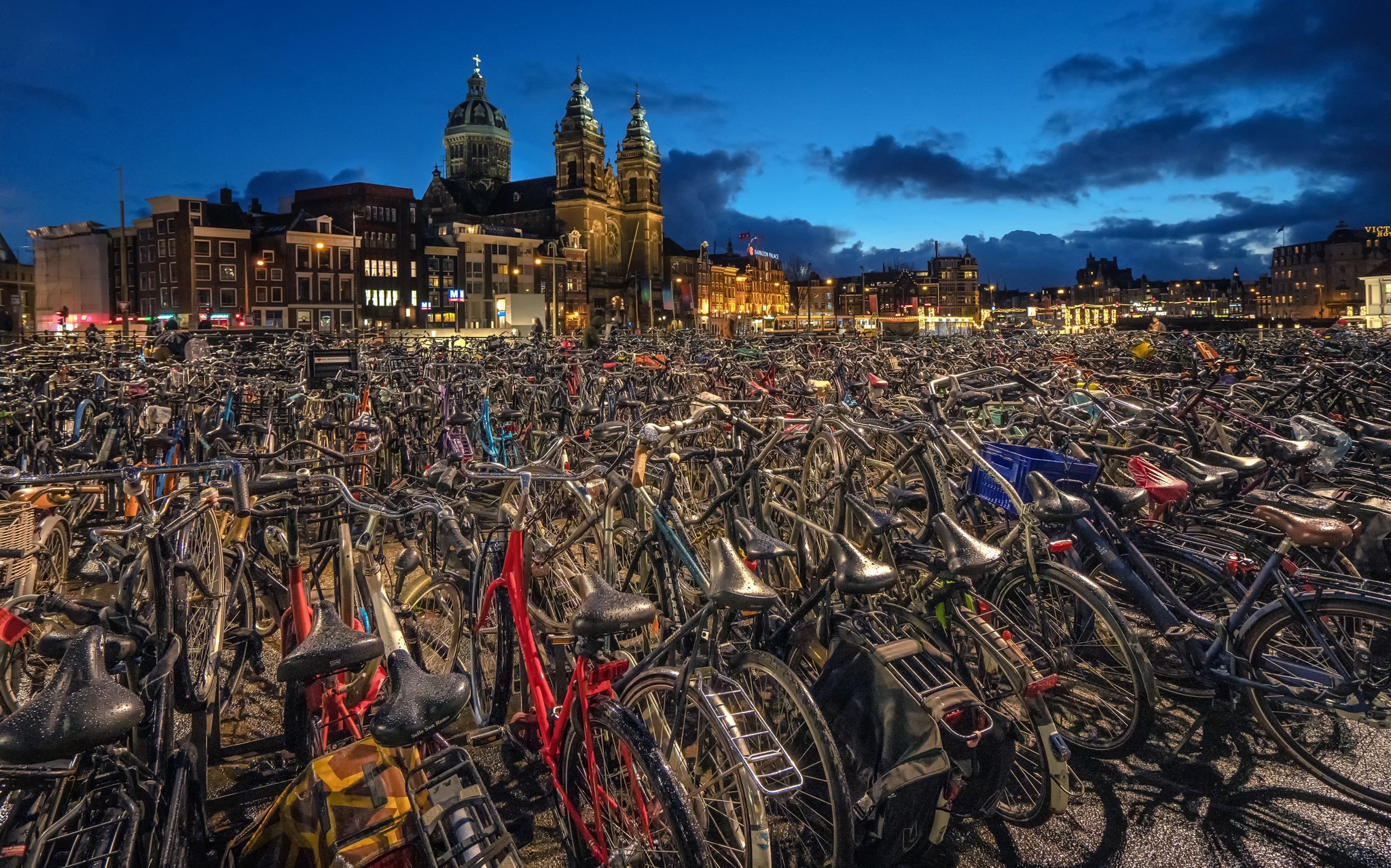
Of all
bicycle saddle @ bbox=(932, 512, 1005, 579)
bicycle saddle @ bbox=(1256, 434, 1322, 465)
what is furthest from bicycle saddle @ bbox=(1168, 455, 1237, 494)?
bicycle saddle @ bbox=(932, 512, 1005, 579)

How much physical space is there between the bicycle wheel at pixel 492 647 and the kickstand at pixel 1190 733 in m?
3.06

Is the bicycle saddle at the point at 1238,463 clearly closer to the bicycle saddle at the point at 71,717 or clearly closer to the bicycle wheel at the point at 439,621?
the bicycle wheel at the point at 439,621

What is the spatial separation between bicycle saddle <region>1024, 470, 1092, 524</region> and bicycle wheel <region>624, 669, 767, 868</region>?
74.4 inches

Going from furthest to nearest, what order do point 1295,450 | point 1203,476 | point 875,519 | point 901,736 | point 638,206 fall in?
point 638,206 → point 1295,450 → point 1203,476 → point 875,519 → point 901,736

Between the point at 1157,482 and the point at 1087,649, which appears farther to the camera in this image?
the point at 1157,482

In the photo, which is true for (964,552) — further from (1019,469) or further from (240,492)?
(240,492)

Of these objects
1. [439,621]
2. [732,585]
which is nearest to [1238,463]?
[732,585]

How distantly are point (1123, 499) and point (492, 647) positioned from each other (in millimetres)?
2999

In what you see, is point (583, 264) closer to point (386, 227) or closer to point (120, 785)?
point (386, 227)

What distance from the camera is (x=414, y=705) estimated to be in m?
2.18

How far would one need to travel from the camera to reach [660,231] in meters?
103

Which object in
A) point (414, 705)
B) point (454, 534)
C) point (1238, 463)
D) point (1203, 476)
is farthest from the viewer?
point (1238, 463)

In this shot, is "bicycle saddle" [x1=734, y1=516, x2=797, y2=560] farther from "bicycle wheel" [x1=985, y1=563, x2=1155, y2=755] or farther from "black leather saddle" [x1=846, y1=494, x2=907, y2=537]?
"bicycle wheel" [x1=985, y1=563, x2=1155, y2=755]

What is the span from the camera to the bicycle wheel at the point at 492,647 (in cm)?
358
